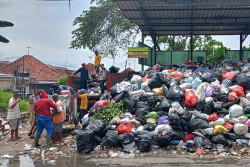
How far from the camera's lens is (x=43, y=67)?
120 ft

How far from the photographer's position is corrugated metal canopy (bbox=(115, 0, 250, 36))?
10.2 meters

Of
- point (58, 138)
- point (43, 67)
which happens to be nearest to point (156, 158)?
point (58, 138)

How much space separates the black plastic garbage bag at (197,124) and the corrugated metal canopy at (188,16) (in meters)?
4.55

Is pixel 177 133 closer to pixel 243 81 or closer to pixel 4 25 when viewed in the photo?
pixel 243 81

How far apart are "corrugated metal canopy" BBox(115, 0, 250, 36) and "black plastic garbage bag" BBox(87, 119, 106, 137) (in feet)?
16.2

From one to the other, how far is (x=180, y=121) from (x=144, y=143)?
1.17 metres

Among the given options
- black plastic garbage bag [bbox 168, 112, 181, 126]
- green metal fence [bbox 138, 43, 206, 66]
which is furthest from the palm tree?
black plastic garbage bag [bbox 168, 112, 181, 126]

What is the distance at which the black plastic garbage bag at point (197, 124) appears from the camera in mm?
6180

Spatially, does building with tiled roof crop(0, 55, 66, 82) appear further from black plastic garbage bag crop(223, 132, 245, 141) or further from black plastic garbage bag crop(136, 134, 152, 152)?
black plastic garbage bag crop(223, 132, 245, 141)

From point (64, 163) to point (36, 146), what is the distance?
5.07ft

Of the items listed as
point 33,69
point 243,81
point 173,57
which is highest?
point 33,69

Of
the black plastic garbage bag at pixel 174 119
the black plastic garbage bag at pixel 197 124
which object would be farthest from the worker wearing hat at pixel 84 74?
the black plastic garbage bag at pixel 197 124

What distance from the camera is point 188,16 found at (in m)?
12.2

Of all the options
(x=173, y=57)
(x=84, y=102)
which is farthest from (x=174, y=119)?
(x=173, y=57)
